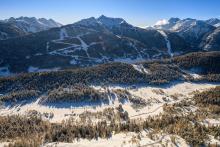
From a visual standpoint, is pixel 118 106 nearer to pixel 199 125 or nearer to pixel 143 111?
pixel 143 111

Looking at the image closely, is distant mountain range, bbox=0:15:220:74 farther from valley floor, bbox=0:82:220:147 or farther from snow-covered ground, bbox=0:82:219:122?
valley floor, bbox=0:82:220:147

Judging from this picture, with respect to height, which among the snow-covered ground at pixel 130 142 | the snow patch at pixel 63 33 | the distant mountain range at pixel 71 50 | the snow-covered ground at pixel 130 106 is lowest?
the snow-covered ground at pixel 130 106

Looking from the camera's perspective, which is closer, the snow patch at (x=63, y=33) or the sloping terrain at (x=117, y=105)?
the sloping terrain at (x=117, y=105)

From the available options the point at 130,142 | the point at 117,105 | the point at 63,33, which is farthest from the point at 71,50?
the point at 130,142

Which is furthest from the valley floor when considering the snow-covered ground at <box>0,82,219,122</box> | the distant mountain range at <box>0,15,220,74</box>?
the distant mountain range at <box>0,15,220,74</box>

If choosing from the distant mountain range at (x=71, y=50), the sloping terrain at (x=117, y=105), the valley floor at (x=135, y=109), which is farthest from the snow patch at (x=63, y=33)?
the valley floor at (x=135, y=109)

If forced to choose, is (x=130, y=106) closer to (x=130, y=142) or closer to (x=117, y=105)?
(x=117, y=105)

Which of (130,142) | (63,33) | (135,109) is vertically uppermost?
(63,33)

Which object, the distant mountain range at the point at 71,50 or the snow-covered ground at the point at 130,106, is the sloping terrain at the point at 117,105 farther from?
the distant mountain range at the point at 71,50

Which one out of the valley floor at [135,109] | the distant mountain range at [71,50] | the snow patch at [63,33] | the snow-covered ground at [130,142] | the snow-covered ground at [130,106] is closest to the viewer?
the snow-covered ground at [130,142]

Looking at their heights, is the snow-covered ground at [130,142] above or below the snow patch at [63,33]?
below

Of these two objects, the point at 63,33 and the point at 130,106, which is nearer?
the point at 130,106
